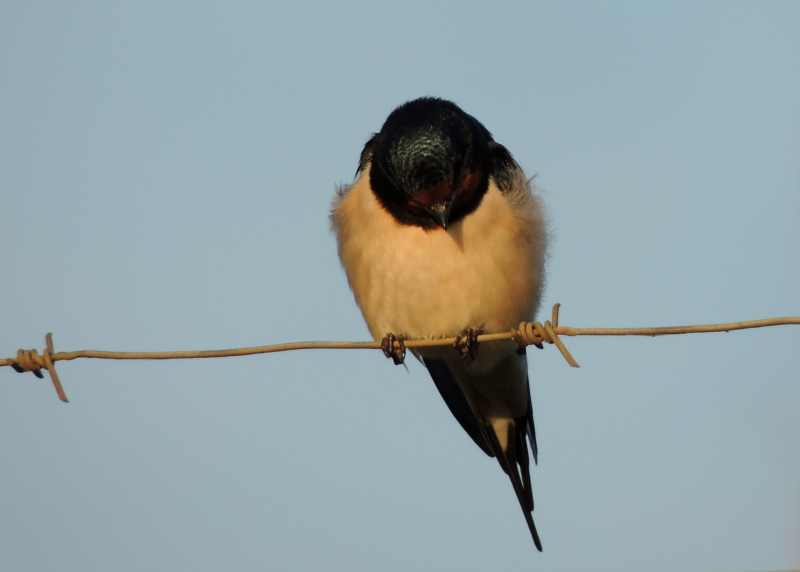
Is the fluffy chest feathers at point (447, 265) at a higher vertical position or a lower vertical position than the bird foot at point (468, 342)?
higher

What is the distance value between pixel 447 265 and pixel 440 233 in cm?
11

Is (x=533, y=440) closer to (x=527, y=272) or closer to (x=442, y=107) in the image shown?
(x=527, y=272)

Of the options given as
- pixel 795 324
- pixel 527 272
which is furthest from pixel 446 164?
pixel 795 324

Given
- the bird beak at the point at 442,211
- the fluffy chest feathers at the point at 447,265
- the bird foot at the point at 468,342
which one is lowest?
the bird foot at the point at 468,342

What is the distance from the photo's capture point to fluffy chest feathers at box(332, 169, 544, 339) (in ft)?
14.9

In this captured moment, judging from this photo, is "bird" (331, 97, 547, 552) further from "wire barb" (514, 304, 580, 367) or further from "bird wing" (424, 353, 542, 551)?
"wire barb" (514, 304, 580, 367)

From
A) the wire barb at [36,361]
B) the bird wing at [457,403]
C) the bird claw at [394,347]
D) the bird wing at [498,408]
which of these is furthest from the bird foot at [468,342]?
the wire barb at [36,361]

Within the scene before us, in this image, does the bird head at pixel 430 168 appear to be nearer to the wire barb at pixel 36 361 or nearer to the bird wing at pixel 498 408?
the bird wing at pixel 498 408

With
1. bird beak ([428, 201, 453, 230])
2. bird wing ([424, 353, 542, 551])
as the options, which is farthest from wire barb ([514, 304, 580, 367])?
bird wing ([424, 353, 542, 551])

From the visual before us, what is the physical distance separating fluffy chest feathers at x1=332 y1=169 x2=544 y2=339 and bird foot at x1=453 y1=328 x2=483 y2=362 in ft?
0.09

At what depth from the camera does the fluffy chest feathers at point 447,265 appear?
4.54 meters

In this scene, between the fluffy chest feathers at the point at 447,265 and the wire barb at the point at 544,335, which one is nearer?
the wire barb at the point at 544,335

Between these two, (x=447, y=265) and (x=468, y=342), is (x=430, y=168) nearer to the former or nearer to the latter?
(x=447, y=265)

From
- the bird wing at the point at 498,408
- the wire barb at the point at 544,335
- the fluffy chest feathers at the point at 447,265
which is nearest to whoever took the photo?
the wire barb at the point at 544,335
